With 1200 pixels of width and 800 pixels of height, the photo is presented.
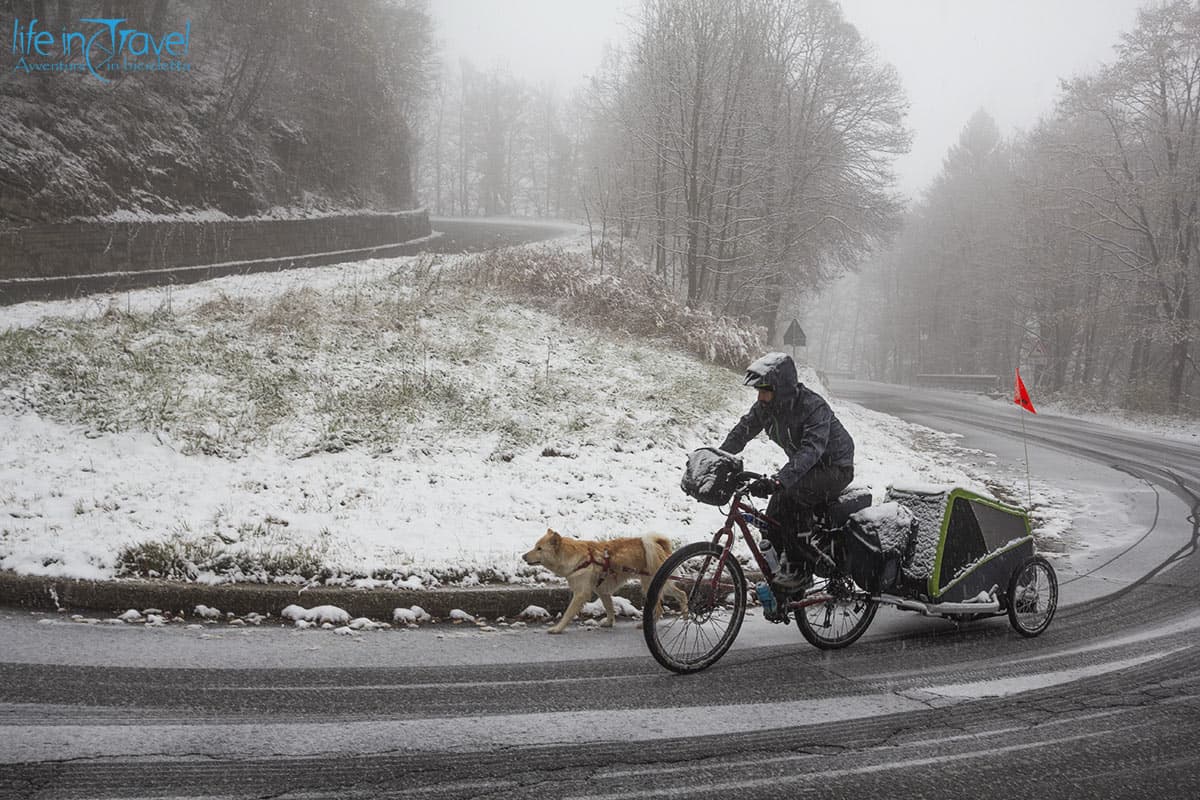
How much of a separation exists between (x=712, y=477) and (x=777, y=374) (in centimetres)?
85

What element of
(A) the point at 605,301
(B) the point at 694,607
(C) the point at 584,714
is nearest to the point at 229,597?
(C) the point at 584,714

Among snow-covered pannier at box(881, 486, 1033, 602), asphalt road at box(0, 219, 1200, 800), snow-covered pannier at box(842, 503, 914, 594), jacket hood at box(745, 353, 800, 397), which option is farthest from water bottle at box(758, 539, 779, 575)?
jacket hood at box(745, 353, 800, 397)

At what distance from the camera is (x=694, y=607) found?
5020 mm

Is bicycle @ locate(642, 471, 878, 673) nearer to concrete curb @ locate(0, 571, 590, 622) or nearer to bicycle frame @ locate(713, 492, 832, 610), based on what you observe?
bicycle frame @ locate(713, 492, 832, 610)

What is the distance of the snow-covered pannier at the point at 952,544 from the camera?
18.5 ft

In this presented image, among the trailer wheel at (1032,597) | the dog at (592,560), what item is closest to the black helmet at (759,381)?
the dog at (592,560)

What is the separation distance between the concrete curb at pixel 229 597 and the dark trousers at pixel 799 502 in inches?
86.1

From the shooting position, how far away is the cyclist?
17.2ft

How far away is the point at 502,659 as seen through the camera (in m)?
5.07

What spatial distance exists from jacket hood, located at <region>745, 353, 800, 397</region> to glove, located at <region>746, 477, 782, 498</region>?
61 cm

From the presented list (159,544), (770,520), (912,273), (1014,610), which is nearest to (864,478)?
(1014,610)

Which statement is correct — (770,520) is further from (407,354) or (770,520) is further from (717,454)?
(407,354)

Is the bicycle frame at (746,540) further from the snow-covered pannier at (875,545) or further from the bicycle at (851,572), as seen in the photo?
the snow-covered pannier at (875,545)

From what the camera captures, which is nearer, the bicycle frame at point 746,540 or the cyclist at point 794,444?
the bicycle frame at point 746,540
